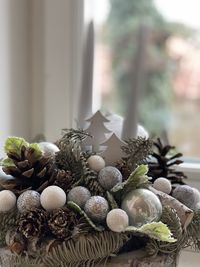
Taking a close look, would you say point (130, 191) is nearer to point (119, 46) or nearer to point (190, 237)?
point (190, 237)

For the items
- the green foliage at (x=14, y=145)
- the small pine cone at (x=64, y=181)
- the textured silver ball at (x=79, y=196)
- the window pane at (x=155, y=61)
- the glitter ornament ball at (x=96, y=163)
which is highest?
the window pane at (x=155, y=61)

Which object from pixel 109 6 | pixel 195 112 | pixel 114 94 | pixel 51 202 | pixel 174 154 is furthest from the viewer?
pixel 195 112

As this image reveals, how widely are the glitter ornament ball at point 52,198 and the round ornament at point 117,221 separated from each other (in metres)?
0.06

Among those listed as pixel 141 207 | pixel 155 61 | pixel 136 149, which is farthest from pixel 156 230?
pixel 155 61

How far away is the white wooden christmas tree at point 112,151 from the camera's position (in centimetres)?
57

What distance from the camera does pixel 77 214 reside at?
492 millimetres

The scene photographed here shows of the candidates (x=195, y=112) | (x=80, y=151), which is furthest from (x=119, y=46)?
(x=80, y=151)

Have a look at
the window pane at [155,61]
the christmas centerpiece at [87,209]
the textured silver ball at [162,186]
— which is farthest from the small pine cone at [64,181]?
the window pane at [155,61]

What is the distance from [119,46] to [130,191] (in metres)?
0.65

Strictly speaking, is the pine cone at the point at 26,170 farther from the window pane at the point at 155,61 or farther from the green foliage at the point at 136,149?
the window pane at the point at 155,61

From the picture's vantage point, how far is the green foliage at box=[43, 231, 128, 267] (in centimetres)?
47

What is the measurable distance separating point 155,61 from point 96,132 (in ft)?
1.93

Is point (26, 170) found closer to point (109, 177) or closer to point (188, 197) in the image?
point (109, 177)

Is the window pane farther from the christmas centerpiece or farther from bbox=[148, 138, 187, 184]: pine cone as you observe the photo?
the christmas centerpiece
